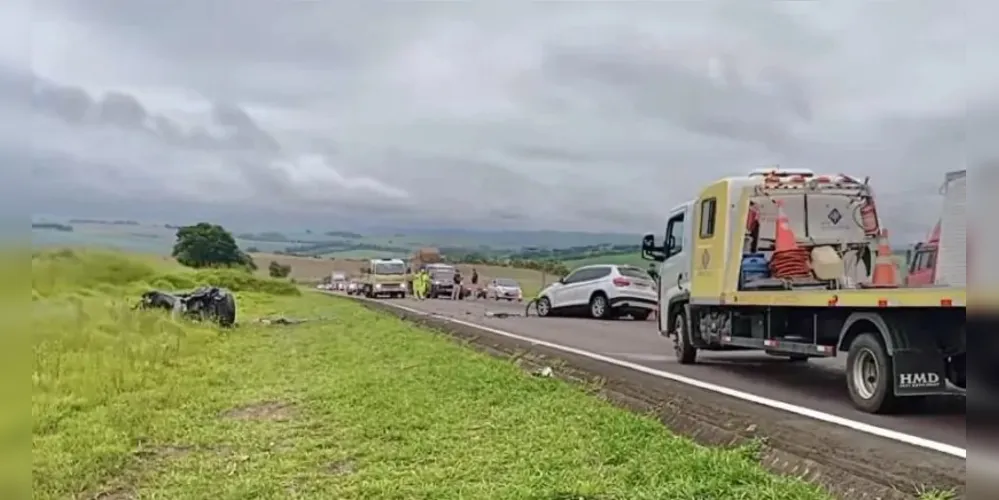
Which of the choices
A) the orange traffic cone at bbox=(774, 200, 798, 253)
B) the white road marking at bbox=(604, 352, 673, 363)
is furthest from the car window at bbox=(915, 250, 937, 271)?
the white road marking at bbox=(604, 352, 673, 363)

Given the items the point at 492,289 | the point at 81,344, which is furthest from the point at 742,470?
the point at 492,289

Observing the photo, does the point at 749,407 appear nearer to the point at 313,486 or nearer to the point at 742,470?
the point at 742,470

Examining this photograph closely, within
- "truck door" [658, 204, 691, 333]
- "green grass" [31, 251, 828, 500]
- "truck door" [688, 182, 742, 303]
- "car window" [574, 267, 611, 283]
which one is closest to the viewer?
"green grass" [31, 251, 828, 500]

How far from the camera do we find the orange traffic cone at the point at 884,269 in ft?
13.1

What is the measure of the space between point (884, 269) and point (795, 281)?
101 cm

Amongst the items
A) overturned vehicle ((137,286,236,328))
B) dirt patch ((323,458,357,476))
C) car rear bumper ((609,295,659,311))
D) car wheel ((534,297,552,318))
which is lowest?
dirt patch ((323,458,357,476))

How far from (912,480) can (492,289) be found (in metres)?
12.3

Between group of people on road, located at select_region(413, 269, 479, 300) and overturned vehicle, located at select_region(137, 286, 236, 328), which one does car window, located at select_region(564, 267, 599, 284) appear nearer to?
group of people on road, located at select_region(413, 269, 479, 300)

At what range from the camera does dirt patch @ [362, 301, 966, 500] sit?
9.20 feet

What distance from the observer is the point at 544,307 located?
43.2ft

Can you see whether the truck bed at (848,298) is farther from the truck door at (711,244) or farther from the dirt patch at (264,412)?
the dirt patch at (264,412)

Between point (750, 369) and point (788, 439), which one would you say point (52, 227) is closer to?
point (788, 439)

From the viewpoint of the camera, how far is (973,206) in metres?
0.83

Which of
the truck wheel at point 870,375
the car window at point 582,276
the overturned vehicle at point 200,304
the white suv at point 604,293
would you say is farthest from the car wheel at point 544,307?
the truck wheel at point 870,375
